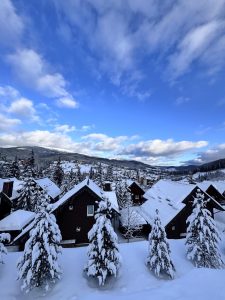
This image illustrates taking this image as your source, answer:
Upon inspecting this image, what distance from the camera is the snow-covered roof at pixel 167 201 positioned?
101 feet

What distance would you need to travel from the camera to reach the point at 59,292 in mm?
15148

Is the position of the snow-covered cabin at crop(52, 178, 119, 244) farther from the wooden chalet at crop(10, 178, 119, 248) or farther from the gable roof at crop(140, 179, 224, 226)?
the gable roof at crop(140, 179, 224, 226)

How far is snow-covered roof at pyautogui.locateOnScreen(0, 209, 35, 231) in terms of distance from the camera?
29234 millimetres

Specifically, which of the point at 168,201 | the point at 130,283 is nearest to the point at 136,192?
the point at 168,201

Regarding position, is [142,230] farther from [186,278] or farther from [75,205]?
[186,278]

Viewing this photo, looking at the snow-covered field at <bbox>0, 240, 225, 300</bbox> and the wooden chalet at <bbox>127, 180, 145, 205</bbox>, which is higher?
the wooden chalet at <bbox>127, 180, 145, 205</bbox>

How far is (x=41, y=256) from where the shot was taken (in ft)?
50.5

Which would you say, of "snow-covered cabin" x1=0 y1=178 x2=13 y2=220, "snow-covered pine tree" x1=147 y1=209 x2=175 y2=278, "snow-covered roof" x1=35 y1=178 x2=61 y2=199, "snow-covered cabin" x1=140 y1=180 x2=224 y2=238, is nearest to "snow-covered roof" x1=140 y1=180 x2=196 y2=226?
"snow-covered cabin" x1=140 y1=180 x2=224 y2=238

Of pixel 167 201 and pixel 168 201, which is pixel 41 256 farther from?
pixel 167 201

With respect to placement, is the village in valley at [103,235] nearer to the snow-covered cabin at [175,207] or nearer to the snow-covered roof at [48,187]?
the snow-covered cabin at [175,207]

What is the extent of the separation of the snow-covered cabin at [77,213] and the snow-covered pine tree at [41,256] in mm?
10778

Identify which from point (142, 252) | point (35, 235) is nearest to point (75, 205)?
point (142, 252)

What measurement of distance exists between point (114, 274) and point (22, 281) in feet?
22.3

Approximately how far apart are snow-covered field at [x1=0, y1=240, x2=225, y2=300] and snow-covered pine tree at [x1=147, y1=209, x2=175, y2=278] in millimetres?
666
